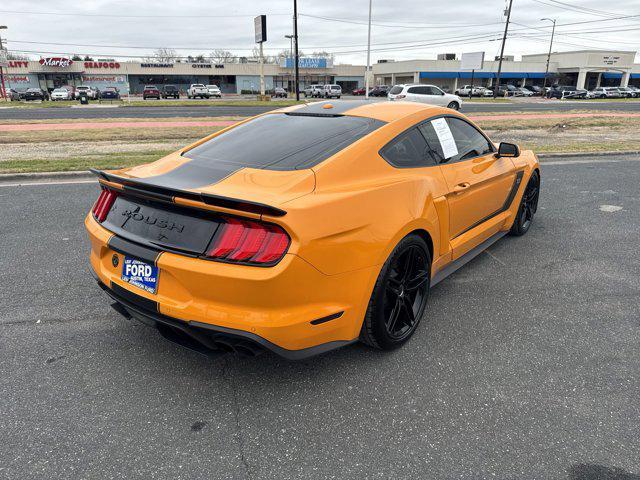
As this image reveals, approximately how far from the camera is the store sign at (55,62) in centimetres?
7200

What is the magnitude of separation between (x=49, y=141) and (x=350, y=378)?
13175 mm

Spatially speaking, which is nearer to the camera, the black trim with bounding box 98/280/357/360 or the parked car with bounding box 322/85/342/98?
the black trim with bounding box 98/280/357/360

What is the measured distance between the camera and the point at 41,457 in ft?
7.05

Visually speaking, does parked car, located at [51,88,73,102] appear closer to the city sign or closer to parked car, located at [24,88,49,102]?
parked car, located at [24,88,49,102]

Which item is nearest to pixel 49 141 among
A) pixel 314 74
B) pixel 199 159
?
pixel 199 159

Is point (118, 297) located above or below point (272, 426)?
above

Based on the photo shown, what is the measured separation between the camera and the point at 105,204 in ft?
9.61

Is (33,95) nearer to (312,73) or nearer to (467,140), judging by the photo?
(312,73)

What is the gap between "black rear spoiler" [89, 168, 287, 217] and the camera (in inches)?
86.9

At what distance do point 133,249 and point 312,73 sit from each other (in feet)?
290

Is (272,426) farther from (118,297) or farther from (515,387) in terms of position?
(515,387)

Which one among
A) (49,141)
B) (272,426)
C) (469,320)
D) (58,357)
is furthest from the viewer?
(49,141)

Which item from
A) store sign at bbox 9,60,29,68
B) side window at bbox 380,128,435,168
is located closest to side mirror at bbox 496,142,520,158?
side window at bbox 380,128,435,168

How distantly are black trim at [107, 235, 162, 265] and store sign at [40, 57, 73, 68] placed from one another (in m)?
84.2
